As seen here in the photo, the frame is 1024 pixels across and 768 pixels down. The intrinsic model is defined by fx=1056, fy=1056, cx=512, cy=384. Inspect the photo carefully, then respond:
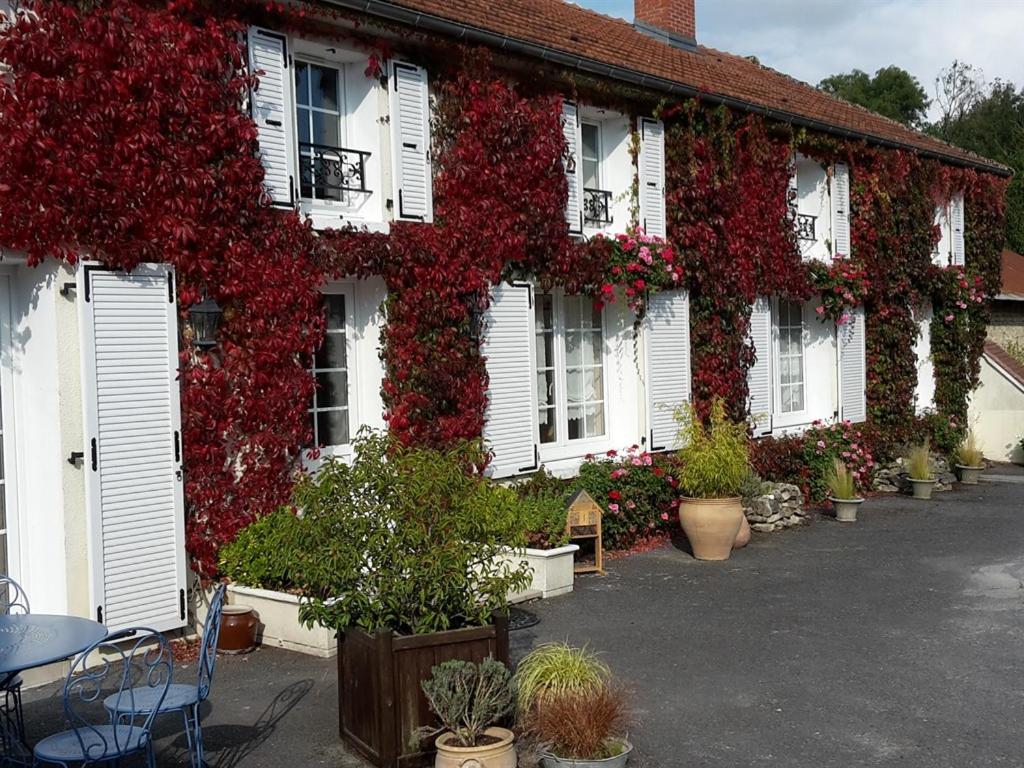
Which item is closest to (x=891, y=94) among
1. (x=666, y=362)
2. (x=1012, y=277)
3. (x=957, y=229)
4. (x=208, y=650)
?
(x=1012, y=277)

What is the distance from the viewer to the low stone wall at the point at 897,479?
14.8 metres

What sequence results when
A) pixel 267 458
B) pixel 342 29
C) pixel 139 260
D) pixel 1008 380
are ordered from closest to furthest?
1. pixel 139 260
2. pixel 267 458
3. pixel 342 29
4. pixel 1008 380

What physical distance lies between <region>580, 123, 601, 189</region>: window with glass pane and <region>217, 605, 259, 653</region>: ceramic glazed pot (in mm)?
6458

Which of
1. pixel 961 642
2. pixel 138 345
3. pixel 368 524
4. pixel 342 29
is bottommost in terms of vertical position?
pixel 961 642

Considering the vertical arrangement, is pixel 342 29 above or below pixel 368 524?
above

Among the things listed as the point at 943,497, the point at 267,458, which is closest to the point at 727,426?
the point at 267,458

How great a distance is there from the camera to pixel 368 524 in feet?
17.5

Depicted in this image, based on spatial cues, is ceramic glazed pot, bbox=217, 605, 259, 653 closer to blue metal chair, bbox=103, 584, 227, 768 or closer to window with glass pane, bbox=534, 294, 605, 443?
blue metal chair, bbox=103, 584, 227, 768

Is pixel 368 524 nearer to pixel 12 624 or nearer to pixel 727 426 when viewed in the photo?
pixel 12 624

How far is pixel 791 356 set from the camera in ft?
48.5

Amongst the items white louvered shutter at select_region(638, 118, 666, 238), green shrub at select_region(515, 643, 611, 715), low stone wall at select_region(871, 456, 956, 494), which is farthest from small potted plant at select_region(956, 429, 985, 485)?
green shrub at select_region(515, 643, 611, 715)

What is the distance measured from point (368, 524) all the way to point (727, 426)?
5.77 m

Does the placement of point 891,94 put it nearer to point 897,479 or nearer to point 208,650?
point 897,479

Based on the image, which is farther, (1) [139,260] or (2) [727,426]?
(2) [727,426]
